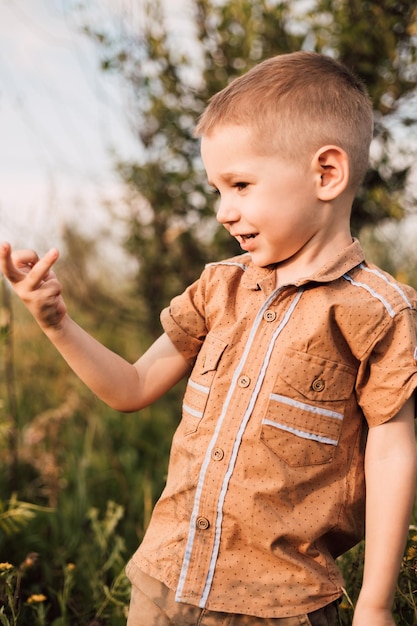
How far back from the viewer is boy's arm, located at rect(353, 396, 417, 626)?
1.60 metres

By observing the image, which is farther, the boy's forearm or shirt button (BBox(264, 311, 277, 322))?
the boy's forearm

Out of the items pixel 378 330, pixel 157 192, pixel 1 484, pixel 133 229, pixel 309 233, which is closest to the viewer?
pixel 378 330

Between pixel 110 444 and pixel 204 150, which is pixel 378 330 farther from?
pixel 110 444

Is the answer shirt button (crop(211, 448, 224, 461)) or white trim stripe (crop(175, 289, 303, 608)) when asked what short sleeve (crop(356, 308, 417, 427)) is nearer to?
white trim stripe (crop(175, 289, 303, 608))

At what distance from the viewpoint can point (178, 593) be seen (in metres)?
1.63

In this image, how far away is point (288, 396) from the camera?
5.39 ft

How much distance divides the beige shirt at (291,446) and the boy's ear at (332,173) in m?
0.15

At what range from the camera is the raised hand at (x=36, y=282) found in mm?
1688

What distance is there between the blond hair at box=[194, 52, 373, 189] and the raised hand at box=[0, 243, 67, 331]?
49 cm

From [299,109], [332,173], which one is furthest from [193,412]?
[299,109]

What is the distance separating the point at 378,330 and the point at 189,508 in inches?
23.1

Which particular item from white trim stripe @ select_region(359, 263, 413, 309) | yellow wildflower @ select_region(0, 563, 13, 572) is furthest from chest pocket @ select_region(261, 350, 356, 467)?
yellow wildflower @ select_region(0, 563, 13, 572)

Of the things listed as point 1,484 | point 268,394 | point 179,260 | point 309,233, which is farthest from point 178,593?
point 179,260

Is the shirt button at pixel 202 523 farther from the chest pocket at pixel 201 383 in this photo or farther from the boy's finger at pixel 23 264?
the boy's finger at pixel 23 264
